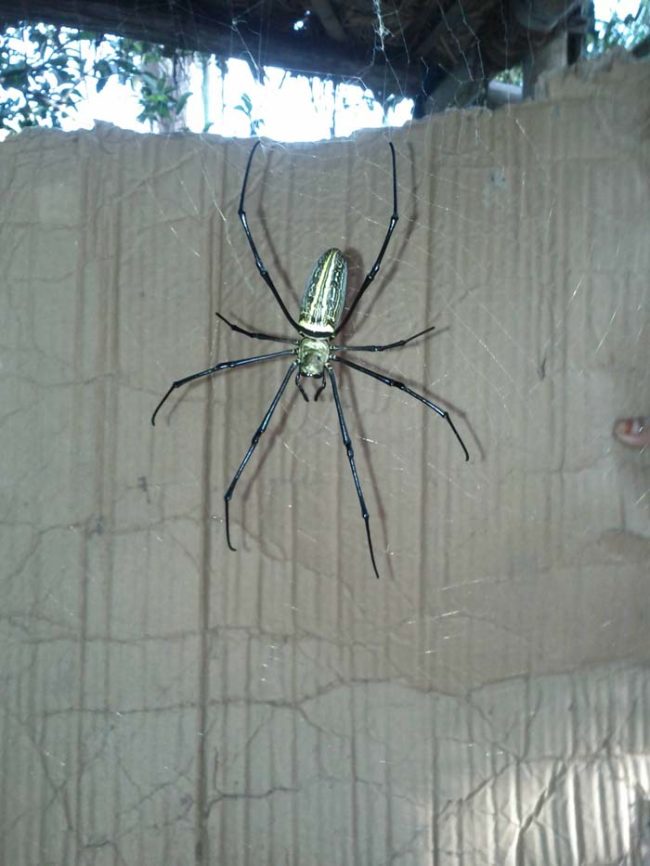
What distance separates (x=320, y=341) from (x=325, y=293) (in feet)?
0.26

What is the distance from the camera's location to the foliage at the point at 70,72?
3.92 ft

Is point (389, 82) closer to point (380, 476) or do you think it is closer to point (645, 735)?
point (380, 476)

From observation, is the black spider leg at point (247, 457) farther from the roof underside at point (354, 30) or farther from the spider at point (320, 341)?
the roof underside at point (354, 30)

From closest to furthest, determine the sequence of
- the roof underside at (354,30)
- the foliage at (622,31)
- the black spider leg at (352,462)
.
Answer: the black spider leg at (352,462), the foliage at (622,31), the roof underside at (354,30)

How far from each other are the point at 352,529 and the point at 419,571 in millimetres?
116

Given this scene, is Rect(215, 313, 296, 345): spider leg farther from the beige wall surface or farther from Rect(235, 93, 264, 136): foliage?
Rect(235, 93, 264, 136): foliage

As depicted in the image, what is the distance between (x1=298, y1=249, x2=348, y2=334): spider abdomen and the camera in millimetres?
878

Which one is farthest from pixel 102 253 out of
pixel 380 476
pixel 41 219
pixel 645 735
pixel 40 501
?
pixel 645 735

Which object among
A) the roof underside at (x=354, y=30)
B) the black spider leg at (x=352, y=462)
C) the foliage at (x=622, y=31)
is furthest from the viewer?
the roof underside at (x=354, y=30)

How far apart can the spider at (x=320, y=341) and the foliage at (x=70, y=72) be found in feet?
1.56

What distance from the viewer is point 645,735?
91 centimetres

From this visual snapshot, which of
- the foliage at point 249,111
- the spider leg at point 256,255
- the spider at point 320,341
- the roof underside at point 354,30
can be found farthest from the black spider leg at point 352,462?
the roof underside at point 354,30

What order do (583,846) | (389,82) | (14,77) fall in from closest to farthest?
(583,846) < (389,82) < (14,77)

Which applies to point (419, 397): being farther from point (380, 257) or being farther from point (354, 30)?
point (354, 30)
